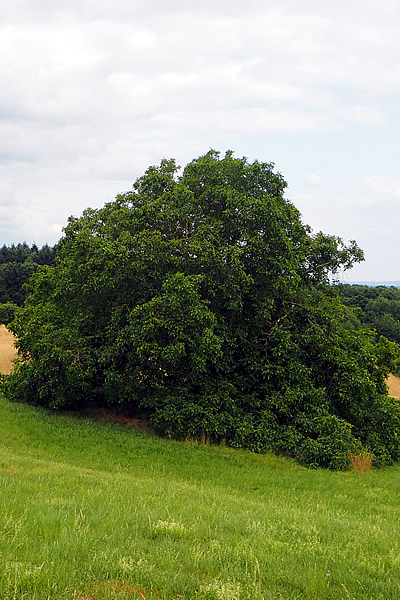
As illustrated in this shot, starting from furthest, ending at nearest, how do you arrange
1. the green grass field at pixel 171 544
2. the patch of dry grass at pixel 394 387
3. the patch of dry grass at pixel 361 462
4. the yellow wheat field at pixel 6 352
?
the patch of dry grass at pixel 394 387, the yellow wheat field at pixel 6 352, the patch of dry grass at pixel 361 462, the green grass field at pixel 171 544

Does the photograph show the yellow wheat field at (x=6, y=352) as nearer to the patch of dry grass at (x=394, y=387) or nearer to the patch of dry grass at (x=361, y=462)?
the patch of dry grass at (x=361, y=462)

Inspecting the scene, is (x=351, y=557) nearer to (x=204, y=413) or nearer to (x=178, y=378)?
(x=204, y=413)

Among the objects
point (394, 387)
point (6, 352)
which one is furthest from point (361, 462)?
point (394, 387)

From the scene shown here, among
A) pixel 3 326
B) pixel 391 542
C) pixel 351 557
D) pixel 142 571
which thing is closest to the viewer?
pixel 142 571

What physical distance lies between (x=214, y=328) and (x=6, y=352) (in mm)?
25854

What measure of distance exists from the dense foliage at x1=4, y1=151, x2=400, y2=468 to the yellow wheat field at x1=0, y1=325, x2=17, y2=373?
720cm

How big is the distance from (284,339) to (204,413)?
4037 millimetres

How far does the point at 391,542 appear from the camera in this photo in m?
6.51

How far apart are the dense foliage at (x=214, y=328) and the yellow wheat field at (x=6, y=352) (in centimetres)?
720

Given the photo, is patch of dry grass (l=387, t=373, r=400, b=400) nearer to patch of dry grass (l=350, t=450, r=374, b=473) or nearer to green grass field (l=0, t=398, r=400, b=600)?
patch of dry grass (l=350, t=450, r=374, b=473)

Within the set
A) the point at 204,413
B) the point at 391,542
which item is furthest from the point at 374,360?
the point at 391,542

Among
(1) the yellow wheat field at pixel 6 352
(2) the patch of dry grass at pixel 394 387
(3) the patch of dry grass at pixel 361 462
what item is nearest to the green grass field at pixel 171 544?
(3) the patch of dry grass at pixel 361 462

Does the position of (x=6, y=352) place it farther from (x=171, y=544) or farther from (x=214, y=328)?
(x=171, y=544)

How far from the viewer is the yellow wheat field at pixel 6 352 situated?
31547 millimetres
